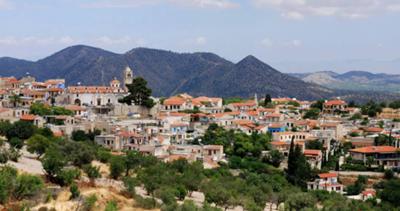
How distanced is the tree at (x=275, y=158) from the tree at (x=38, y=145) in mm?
17356

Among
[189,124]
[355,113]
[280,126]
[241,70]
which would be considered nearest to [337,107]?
[355,113]

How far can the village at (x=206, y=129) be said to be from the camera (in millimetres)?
46531

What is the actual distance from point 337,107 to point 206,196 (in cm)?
4143

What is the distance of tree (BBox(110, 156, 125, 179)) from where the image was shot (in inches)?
1428

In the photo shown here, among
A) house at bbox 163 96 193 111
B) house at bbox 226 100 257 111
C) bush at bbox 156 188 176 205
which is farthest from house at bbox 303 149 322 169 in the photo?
house at bbox 226 100 257 111

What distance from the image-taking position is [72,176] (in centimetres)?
3191

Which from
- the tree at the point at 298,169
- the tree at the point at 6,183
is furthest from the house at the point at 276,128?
the tree at the point at 6,183

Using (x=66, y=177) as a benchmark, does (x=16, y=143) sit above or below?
above

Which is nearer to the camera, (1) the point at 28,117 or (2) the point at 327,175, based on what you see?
(2) the point at 327,175

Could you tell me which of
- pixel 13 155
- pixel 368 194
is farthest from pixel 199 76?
pixel 13 155

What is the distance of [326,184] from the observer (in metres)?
44.3

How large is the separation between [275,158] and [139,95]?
16.3m

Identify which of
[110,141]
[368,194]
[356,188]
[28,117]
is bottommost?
[368,194]

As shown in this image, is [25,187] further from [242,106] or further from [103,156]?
[242,106]
